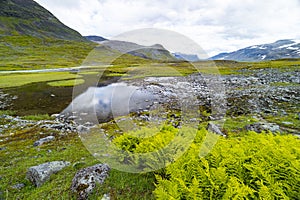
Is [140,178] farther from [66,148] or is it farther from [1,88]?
[1,88]

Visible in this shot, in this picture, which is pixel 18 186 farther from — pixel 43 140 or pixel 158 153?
pixel 158 153

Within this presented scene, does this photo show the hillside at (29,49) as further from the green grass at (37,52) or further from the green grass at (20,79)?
the green grass at (20,79)

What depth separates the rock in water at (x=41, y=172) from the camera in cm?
765

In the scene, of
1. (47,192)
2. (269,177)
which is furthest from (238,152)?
(47,192)

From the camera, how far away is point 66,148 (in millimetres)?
11430

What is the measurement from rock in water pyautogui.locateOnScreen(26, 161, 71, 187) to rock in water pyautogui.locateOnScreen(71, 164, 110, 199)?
1.72 meters

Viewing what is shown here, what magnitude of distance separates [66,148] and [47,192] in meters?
4.63

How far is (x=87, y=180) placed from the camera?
6746mm

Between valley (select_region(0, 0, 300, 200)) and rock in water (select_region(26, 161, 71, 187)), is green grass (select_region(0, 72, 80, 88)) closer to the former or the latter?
valley (select_region(0, 0, 300, 200))

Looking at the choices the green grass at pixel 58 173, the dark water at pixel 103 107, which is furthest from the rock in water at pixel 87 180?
the dark water at pixel 103 107

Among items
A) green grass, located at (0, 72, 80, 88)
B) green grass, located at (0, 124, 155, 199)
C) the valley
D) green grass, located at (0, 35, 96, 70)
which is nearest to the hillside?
green grass, located at (0, 35, 96, 70)

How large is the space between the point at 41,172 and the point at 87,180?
247 centimetres

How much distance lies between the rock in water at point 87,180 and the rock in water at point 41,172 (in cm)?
172

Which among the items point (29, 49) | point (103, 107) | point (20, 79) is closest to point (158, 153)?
point (103, 107)
